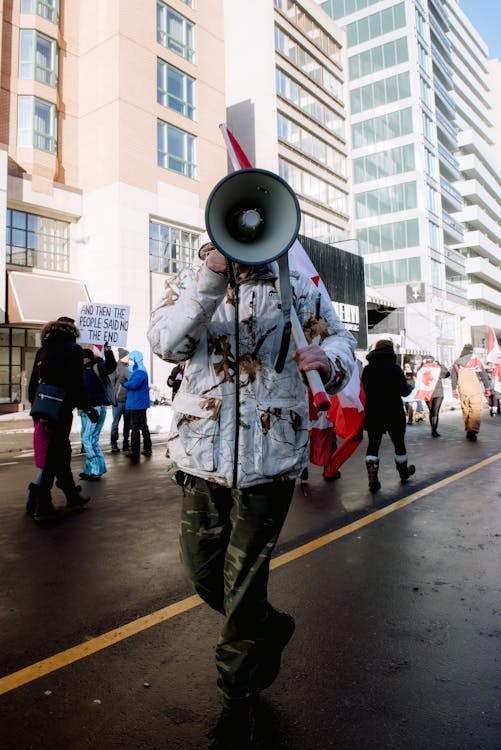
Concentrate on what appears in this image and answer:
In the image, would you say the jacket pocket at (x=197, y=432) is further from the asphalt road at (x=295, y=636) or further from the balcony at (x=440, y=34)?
the balcony at (x=440, y=34)

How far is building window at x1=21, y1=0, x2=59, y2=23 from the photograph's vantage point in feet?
Result: 75.0

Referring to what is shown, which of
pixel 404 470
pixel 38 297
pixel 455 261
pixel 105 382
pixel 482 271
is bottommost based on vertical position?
pixel 404 470

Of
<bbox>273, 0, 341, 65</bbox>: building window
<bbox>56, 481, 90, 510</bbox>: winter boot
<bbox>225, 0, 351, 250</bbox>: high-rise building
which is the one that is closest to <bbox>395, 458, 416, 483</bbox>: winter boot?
<bbox>56, 481, 90, 510</bbox>: winter boot

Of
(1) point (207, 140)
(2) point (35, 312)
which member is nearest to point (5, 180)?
(2) point (35, 312)

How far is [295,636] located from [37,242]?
22455mm

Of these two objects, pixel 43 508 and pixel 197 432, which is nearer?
pixel 197 432

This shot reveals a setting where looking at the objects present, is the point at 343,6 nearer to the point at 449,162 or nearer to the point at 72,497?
the point at 449,162

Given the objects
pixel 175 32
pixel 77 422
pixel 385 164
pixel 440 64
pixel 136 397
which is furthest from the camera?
pixel 440 64

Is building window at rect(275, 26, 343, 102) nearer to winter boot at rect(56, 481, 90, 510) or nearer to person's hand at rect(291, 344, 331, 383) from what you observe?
winter boot at rect(56, 481, 90, 510)

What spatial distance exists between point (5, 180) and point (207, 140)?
402 inches

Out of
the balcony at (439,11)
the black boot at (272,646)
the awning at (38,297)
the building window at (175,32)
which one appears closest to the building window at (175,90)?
the building window at (175,32)

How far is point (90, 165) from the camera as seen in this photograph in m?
24.1

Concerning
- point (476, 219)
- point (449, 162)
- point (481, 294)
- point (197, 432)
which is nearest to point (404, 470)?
point (197, 432)

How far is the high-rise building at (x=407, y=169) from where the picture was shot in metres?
46.8
